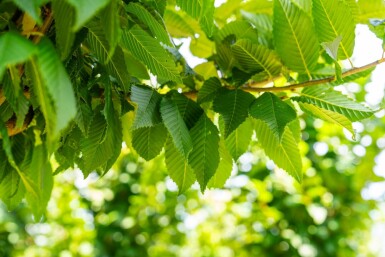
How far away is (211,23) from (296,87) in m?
0.16

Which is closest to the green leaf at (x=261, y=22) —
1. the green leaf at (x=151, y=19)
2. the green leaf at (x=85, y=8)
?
the green leaf at (x=151, y=19)

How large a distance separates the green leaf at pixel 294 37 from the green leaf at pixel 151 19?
132 millimetres

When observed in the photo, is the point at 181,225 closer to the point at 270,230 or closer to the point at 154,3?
the point at 270,230

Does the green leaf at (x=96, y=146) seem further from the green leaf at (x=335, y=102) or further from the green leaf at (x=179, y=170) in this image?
the green leaf at (x=335, y=102)

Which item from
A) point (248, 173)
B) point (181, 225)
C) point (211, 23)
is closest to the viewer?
point (211, 23)

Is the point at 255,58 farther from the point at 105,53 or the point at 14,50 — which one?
the point at 14,50

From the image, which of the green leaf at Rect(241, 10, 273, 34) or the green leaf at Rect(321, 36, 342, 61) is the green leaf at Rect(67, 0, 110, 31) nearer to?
the green leaf at Rect(321, 36, 342, 61)

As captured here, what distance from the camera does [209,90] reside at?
2.09 feet

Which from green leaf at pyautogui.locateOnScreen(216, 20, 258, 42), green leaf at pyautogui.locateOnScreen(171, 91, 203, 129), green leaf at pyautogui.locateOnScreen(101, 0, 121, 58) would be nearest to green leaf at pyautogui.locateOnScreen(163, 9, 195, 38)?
green leaf at pyautogui.locateOnScreen(216, 20, 258, 42)

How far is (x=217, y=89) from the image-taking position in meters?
0.64

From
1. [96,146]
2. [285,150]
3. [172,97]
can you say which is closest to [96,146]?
[96,146]

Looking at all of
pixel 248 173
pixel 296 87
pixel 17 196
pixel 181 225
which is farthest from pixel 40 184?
pixel 181 225

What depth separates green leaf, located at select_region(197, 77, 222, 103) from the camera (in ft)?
2.07

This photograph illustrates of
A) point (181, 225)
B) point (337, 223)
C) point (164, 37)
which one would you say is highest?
point (164, 37)
